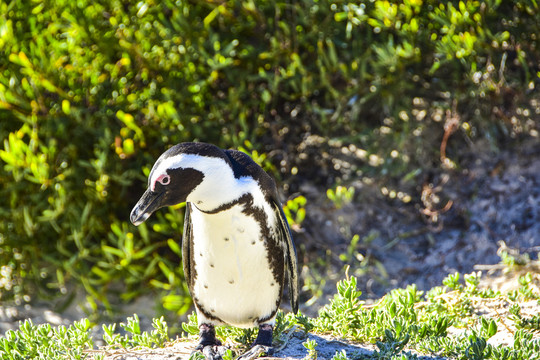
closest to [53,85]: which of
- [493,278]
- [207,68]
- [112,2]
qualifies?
[112,2]

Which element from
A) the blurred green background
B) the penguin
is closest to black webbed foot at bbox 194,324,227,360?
the penguin

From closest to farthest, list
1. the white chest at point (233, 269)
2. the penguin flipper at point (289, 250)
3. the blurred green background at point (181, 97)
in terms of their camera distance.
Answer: the white chest at point (233, 269) < the penguin flipper at point (289, 250) < the blurred green background at point (181, 97)

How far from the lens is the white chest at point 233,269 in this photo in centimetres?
225

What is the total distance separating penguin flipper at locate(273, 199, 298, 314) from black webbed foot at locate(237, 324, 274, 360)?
19 centimetres

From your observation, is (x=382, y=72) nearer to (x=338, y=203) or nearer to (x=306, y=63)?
(x=306, y=63)

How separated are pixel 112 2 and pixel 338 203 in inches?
68.3

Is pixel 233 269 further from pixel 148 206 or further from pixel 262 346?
pixel 148 206

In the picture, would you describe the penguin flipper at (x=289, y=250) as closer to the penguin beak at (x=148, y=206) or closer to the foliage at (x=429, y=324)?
the foliage at (x=429, y=324)

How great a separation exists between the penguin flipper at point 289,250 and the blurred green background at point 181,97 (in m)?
1.01

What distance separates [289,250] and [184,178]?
1.92 feet

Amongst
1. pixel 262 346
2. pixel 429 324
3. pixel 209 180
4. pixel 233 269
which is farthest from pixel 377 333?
pixel 209 180

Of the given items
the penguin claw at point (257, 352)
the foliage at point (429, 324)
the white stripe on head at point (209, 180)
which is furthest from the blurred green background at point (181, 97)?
the white stripe on head at point (209, 180)

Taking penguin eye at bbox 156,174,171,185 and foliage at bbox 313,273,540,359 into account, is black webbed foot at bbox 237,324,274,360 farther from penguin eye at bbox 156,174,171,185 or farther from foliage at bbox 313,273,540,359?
penguin eye at bbox 156,174,171,185

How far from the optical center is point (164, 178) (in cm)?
210
